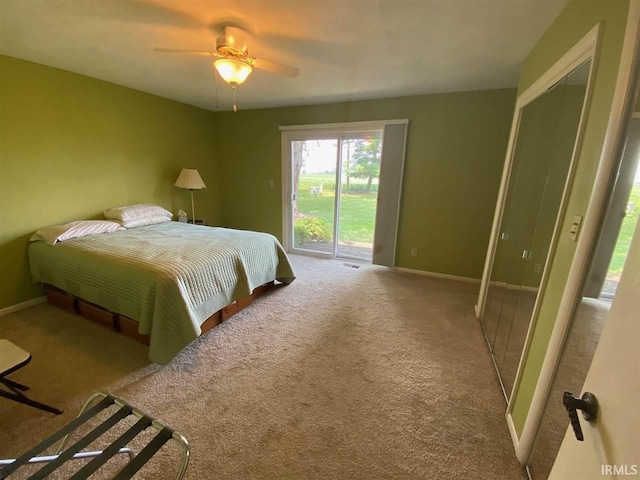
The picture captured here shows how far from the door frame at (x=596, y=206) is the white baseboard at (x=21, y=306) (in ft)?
13.8

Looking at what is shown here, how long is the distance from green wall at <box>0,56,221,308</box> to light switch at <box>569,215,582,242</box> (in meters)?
4.20

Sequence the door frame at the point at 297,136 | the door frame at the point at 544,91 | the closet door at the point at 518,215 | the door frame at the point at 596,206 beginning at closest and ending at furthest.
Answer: the door frame at the point at 596,206, the door frame at the point at 544,91, the closet door at the point at 518,215, the door frame at the point at 297,136

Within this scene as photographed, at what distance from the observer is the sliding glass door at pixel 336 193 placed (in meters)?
3.79

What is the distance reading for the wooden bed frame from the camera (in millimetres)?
2156

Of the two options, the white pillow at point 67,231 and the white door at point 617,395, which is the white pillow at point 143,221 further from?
the white door at point 617,395

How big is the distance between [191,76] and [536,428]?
386 cm

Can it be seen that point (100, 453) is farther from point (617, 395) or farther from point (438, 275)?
point (438, 275)

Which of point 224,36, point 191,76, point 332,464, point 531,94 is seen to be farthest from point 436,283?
point 191,76

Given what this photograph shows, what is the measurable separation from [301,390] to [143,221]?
2.84 metres

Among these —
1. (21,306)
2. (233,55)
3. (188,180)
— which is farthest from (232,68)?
(21,306)

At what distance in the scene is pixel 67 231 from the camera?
2551mm

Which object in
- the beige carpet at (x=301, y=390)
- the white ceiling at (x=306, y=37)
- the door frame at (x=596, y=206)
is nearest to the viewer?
the door frame at (x=596, y=206)

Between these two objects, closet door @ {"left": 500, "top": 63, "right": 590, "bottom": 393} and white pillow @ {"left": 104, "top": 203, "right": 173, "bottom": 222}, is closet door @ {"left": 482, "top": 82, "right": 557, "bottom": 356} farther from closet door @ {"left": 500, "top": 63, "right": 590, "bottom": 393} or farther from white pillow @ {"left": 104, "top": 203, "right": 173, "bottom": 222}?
white pillow @ {"left": 104, "top": 203, "right": 173, "bottom": 222}

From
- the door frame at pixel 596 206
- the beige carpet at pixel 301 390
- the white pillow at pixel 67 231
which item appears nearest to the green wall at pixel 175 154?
the white pillow at pixel 67 231
